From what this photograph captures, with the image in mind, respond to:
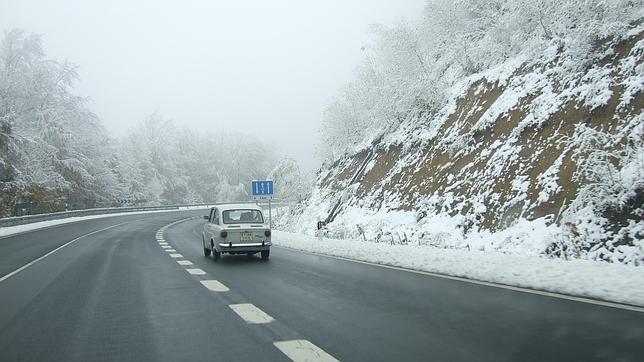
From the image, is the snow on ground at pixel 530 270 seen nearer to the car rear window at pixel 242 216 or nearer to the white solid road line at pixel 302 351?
the car rear window at pixel 242 216

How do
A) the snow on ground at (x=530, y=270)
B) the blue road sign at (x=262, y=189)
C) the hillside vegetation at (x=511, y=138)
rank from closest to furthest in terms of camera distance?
the snow on ground at (x=530, y=270)
the hillside vegetation at (x=511, y=138)
the blue road sign at (x=262, y=189)

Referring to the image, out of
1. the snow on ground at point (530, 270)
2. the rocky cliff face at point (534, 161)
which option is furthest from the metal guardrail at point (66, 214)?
the snow on ground at point (530, 270)

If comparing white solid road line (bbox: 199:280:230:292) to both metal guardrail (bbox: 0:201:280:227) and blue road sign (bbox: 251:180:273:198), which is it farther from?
metal guardrail (bbox: 0:201:280:227)

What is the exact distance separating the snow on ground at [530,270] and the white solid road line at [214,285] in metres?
4.20

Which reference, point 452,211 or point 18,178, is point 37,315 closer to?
point 452,211

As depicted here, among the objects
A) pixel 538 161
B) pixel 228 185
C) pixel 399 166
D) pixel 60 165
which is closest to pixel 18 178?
pixel 60 165

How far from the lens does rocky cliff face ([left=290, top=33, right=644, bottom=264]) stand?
36.6ft

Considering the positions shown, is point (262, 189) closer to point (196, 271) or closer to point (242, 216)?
point (242, 216)

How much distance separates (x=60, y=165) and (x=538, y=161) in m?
44.7

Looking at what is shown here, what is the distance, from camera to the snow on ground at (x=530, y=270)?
22.1 ft

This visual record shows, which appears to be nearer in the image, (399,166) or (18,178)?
(399,166)

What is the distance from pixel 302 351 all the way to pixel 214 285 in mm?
4947

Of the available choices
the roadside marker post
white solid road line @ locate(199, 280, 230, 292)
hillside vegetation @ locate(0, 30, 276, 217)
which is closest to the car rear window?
white solid road line @ locate(199, 280, 230, 292)

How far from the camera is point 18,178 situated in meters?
38.9
